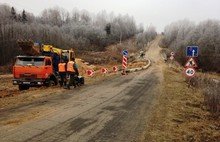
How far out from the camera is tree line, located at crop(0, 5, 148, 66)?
74.0m

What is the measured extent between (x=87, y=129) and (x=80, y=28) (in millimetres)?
118426

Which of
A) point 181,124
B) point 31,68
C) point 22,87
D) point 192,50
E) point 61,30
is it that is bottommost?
point 181,124

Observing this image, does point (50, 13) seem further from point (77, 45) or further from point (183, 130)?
point (183, 130)

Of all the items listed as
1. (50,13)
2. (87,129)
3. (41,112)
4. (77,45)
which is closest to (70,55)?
(41,112)

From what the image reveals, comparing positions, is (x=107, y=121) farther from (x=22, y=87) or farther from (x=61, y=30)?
(x=61, y=30)

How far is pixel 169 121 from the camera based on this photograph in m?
10.0

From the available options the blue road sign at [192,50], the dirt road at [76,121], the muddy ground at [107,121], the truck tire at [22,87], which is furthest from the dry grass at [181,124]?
the truck tire at [22,87]

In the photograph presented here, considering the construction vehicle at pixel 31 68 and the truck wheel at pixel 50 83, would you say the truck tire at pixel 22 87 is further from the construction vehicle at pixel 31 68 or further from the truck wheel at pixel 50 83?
the truck wheel at pixel 50 83

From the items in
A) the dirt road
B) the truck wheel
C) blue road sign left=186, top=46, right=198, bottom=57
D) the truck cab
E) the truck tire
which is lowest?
the dirt road

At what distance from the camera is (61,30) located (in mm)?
121375

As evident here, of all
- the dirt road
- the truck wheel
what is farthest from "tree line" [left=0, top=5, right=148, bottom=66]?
the dirt road

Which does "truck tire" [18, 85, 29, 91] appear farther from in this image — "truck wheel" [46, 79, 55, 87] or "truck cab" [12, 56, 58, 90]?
"truck wheel" [46, 79, 55, 87]

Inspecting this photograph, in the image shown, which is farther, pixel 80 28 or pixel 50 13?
pixel 50 13

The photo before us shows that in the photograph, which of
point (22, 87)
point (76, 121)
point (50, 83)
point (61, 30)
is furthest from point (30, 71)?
point (61, 30)
